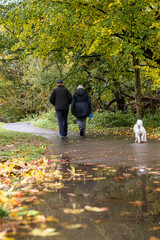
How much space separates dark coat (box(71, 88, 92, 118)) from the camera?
1369cm

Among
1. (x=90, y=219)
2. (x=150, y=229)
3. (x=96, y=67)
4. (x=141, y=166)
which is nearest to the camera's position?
(x=150, y=229)

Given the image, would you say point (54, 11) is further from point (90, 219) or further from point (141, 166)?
point (90, 219)

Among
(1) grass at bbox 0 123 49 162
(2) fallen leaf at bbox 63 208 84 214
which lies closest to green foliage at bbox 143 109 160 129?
(1) grass at bbox 0 123 49 162

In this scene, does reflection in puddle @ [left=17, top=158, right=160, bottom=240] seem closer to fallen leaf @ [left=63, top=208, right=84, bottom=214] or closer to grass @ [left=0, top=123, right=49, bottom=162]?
fallen leaf @ [left=63, top=208, right=84, bottom=214]

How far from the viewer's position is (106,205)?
354cm

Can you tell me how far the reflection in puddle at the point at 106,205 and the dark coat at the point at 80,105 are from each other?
27.2 ft

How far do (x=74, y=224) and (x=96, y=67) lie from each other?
17.7 metres

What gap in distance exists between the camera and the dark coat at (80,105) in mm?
13688

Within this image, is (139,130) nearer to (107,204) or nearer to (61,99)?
(61,99)

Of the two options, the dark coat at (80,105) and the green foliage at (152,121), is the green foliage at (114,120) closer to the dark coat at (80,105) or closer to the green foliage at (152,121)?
the green foliage at (152,121)

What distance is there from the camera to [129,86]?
2111 cm

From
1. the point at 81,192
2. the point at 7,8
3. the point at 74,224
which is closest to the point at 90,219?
the point at 74,224

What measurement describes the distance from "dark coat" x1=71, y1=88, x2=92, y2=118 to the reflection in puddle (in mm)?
8279

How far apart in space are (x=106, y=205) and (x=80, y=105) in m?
10.3
